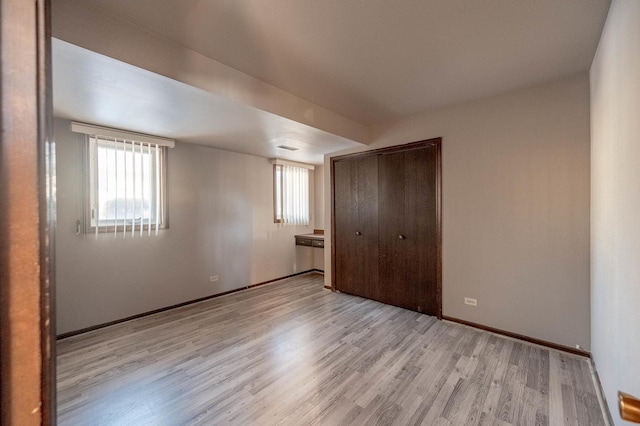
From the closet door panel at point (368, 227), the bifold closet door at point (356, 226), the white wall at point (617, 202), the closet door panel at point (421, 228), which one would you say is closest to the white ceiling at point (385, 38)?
the white wall at point (617, 202)

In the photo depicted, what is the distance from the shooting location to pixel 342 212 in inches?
168

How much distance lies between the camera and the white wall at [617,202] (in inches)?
47.1

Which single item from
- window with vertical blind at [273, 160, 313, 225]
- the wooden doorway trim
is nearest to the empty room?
the wooden doorway trim

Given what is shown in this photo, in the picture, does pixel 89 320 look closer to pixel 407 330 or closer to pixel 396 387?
pixel 396 387

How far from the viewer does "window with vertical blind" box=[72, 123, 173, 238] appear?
2941 millimetres

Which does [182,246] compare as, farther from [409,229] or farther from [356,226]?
[409,229]

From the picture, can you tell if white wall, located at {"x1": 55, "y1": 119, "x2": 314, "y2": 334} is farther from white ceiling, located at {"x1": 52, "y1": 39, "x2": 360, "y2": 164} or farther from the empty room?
white ceiling, located at {"x1": 52, "y1": 39, "x2": 360, "y2": 164}

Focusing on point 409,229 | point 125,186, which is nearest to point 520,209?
point 409,229

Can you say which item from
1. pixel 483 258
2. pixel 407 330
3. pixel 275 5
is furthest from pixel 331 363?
pixel 275 5

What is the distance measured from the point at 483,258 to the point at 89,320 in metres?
4.34

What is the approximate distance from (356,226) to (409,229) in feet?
2.82

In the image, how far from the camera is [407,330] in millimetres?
2928

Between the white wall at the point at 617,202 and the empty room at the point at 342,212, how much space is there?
0.02 m

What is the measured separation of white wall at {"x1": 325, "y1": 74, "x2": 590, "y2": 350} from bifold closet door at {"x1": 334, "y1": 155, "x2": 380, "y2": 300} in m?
0.95
